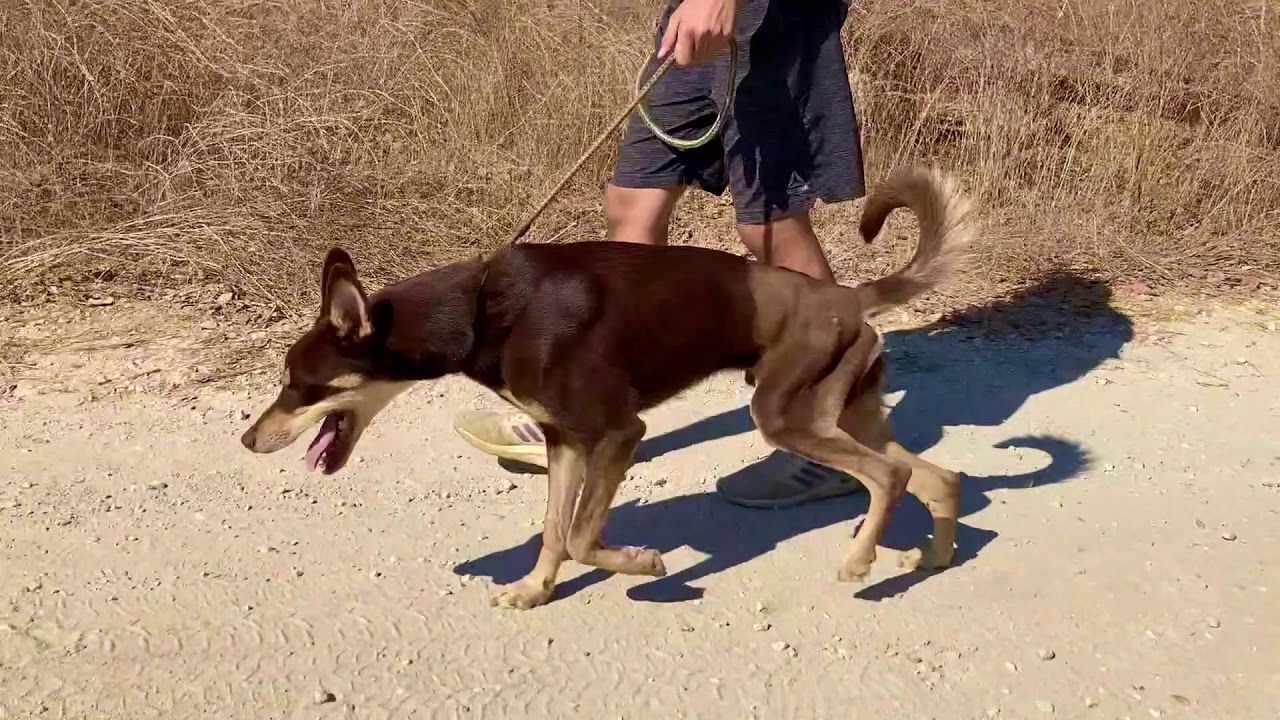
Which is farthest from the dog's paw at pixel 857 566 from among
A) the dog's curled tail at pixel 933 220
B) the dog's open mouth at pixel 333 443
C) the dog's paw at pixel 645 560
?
the dog's open mouth at pixel 333 443

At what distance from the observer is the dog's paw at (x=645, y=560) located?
10.9ft

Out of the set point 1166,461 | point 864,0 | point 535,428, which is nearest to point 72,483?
point 535,428

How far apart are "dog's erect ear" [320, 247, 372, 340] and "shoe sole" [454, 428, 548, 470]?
100 cm

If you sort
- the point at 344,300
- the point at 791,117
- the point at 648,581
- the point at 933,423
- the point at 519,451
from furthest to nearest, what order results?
1. the point at 933,423
2. the point at 519,451
3. the point at 791,117
4. the point at 648,581
5. the point at 344,300

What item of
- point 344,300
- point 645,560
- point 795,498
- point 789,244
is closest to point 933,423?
point 795,498

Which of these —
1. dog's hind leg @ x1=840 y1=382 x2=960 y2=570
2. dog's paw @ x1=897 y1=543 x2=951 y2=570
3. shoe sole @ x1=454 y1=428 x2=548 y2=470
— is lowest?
dog's paw @ x1=897 y1=543 x2=951 y2=570

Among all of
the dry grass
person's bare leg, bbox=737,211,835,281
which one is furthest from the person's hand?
the dry grass

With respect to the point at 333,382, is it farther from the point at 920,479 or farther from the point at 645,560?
the point at 920,479

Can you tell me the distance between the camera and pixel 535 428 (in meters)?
4.16

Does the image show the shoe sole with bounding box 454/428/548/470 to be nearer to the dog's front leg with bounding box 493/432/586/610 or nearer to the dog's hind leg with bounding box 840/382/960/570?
the dog's front leg with bounding box 493/432/586/610

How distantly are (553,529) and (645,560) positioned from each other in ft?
0.87

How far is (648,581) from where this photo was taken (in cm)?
345

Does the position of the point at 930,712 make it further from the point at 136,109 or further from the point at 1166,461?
the point at 136,109

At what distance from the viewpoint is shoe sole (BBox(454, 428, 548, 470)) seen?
13.2 feet
